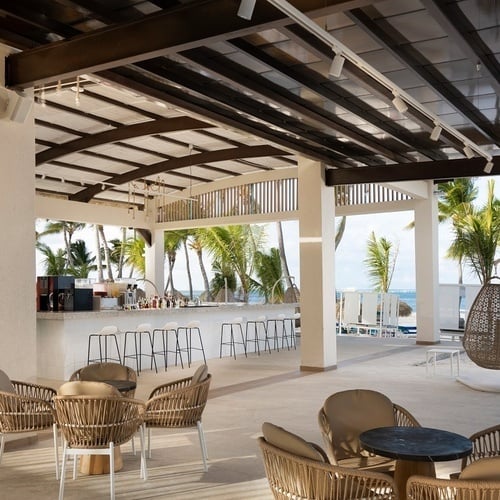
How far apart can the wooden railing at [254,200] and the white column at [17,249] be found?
858cm

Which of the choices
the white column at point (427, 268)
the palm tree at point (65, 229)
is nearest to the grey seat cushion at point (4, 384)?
the white column at point (427, 268)

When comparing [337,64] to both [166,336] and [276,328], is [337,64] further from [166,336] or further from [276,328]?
[276,328]

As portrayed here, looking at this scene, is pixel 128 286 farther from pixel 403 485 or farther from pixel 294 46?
pixel 403 485

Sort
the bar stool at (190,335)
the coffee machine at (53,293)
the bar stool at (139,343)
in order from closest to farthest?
1. the coffee machine at (53,293)
2. the bar stool at (139,343)
3. the bar stool at (190,335)

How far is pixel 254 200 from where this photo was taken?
1650 centimetres

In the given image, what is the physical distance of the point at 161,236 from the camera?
18.4 meters

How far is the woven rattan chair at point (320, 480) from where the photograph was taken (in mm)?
2971

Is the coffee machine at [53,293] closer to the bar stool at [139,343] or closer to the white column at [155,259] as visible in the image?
the bar stool at [139,343]

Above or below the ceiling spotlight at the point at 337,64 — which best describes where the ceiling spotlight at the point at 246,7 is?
below

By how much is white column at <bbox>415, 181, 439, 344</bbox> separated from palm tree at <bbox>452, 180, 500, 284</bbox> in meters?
3.44

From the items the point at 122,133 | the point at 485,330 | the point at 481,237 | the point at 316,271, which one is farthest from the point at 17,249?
the point at 481,237

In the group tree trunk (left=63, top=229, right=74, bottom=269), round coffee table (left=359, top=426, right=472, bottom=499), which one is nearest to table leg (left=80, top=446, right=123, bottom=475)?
round coffee table (left=359, top=426, right=472, bottom=499)

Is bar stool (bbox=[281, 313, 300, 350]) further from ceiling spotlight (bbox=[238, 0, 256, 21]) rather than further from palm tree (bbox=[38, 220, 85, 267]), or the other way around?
palm tree (bbox=[38, 220, 85, 267])

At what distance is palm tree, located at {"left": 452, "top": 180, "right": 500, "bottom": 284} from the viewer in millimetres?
17922
